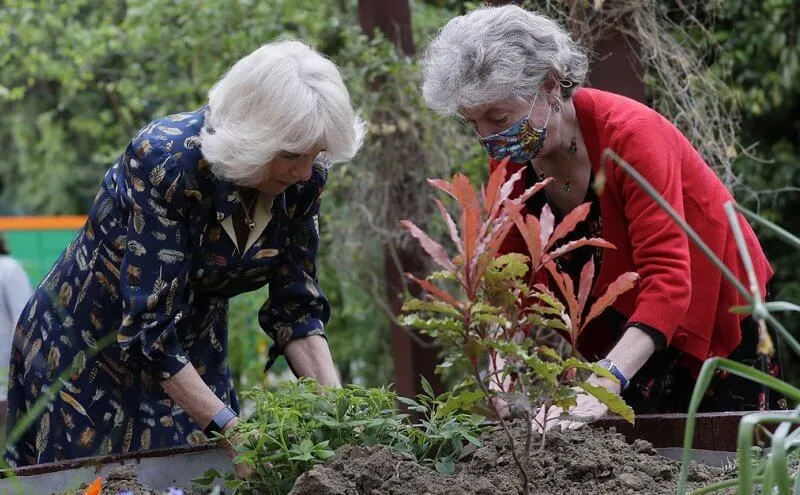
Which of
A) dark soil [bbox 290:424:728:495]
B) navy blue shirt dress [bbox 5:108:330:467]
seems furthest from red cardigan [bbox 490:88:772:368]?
navy blue shirt dress [bbox 5:108:330:467]

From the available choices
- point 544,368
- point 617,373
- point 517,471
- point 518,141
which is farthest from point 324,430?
point 518,141

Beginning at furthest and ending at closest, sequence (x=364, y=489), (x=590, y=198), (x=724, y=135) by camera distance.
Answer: (x=724, y=135), (x=590, y=198), (x=364, y=489)

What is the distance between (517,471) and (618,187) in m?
0.70

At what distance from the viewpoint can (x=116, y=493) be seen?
189 centimetres

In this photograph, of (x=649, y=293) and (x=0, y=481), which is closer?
(x=0, y=481)

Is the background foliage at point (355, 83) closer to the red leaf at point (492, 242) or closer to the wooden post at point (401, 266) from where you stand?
the wooden post at point (401, 266)

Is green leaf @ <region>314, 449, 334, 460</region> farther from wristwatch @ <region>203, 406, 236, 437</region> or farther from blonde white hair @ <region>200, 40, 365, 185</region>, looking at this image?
blonde white hair @ <region>200, 40, 365, 185</region>

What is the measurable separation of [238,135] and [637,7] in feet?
5.97

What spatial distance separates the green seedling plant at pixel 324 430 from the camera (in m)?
1.81

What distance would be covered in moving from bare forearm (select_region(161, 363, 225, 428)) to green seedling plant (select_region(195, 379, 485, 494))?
5.0 inches

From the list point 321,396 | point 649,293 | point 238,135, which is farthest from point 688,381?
point 238,135

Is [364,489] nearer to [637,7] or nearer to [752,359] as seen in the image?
[752,359]

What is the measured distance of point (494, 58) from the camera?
88.0 inches

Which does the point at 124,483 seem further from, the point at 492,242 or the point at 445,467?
the point at 492,242
